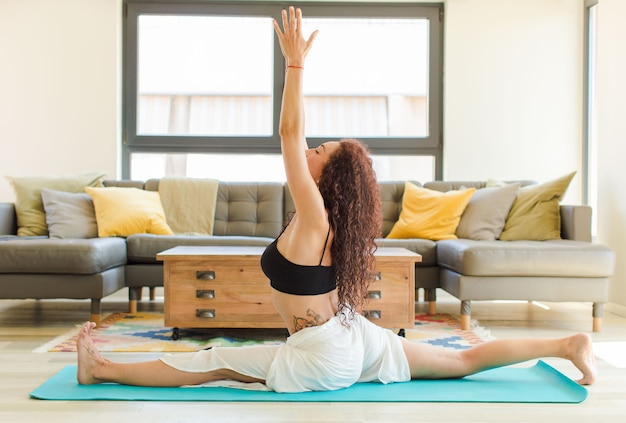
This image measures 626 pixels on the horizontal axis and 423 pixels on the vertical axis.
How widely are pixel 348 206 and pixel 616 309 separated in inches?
120

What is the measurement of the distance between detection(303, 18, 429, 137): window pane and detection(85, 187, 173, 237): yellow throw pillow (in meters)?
1.62

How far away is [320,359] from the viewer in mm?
2371

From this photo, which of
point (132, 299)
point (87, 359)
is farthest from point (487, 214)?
point (87, 359)

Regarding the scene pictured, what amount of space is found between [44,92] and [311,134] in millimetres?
2159

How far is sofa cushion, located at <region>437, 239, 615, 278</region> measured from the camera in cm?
387

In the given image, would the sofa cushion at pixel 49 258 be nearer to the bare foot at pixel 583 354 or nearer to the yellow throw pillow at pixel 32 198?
the yellow throw pillow at pixel 32 198

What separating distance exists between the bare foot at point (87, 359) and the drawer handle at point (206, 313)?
1.01m

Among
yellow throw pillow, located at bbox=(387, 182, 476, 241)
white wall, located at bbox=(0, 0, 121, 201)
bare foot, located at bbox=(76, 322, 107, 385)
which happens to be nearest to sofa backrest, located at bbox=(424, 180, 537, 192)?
yellow throw pillow, located at bbox=(387, 182, 476, 241)

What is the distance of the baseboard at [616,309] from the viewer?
4.54 m

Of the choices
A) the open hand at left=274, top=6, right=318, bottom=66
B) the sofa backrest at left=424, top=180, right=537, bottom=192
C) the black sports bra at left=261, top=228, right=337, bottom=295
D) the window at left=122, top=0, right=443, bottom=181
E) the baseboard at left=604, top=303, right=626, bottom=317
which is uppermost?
the window at left=122, top=0, right=443, bottom=181

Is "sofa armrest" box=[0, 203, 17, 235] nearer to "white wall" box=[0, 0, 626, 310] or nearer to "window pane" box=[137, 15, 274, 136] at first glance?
"white wall" box=[0, 0, 626, 310]

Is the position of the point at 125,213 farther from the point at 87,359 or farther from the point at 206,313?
the point at 87,359

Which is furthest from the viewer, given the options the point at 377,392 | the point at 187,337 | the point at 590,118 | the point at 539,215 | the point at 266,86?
the point at 266,86

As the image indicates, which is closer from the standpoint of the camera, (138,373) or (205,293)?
(138,373)
